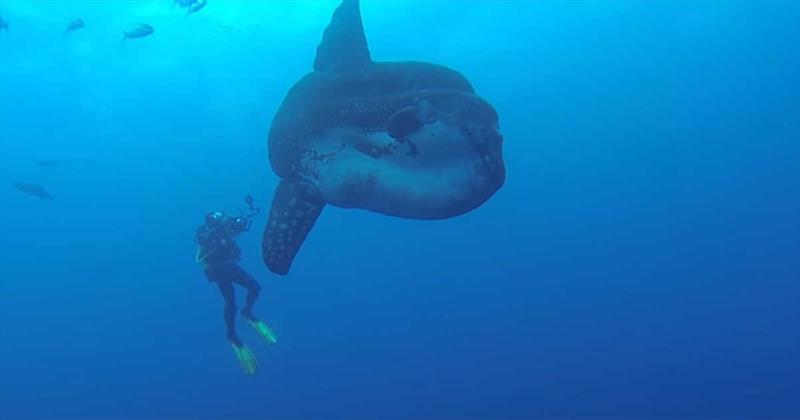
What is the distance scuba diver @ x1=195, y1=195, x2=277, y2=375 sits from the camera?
11117mm

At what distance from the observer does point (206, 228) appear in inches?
443

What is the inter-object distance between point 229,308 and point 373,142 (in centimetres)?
794

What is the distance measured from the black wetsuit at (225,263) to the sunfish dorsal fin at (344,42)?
6075 mm

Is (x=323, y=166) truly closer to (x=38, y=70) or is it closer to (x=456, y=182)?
(x=456, y=182)

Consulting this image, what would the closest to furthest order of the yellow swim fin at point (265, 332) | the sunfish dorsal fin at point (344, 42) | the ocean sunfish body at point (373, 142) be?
the ocean sunfish body at point (373, 142), the sunfish dorsal fin at point (344, 42), the yellow swim fin at point (265, 332)

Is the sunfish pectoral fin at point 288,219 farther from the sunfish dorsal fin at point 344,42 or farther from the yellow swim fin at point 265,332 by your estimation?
the yellow swim fin at point 265,332

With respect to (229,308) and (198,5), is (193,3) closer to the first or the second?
(198,5)

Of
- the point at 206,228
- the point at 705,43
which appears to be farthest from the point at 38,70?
the point at 705,43

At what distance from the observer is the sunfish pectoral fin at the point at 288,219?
547 centimetres

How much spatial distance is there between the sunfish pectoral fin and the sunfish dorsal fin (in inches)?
47.6

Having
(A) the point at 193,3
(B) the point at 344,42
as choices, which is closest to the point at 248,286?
(A) the point at 193,3

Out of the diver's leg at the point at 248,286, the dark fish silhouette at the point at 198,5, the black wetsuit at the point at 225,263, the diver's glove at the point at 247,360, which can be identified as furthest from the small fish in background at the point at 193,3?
the diver's glove at the point at 247,360

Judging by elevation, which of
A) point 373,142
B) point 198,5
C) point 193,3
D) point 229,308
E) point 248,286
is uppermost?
point 193,3

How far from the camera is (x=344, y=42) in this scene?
5.84 meters
